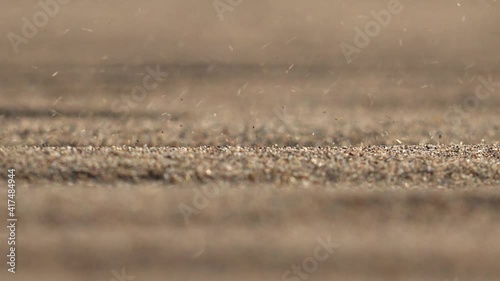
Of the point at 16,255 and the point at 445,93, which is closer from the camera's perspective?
the point at 16,255

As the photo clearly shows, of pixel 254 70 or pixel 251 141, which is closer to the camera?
pixel 251 141

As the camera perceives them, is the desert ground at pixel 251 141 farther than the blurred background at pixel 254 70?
No

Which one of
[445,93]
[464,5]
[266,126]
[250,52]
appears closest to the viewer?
[266,126]

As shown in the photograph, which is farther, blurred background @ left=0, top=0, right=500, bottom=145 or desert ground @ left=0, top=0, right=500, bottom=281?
blurred background @ left=0, top=0, right=500, bottom=145

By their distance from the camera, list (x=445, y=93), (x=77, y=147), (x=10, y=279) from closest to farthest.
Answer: (x=10, y=279) < (x=77, y=147) < (x=445, y=93)

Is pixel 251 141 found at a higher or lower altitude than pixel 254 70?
lower

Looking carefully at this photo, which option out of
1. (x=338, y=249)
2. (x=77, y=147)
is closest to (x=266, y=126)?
(x=77, y=147)

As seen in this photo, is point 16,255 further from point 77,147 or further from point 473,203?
point 473,203

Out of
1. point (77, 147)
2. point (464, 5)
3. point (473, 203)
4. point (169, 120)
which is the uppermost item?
point (464, 5)
